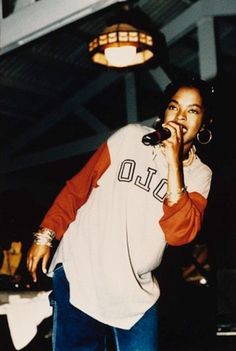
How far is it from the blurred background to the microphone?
0.70m

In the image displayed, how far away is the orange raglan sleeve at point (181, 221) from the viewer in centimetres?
167

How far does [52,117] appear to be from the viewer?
29.3 feet

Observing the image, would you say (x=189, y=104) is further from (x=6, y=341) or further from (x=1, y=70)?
(x=1, y=70)

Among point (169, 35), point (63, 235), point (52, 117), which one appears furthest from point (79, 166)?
point (63, 235)

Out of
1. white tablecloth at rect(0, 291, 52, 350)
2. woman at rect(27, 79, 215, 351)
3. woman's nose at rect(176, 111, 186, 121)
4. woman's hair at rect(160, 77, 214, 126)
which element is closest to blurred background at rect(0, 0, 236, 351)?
woman's hair at rect(160, 77, 214, 126)

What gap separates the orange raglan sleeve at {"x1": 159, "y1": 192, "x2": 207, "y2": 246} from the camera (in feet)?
5.48

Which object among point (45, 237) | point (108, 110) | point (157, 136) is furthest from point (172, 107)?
point (108, 110)

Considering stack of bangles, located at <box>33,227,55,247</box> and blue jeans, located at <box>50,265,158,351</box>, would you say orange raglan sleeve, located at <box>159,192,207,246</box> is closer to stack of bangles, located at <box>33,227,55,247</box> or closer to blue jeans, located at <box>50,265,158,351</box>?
blue jeans, located at <box>50,265,158,351</box>

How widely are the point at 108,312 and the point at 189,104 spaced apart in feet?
2.57

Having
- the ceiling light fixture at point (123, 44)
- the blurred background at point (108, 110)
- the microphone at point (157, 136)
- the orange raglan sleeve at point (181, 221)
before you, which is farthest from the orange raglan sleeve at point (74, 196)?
the ceiling light fixture at point (123, 44)

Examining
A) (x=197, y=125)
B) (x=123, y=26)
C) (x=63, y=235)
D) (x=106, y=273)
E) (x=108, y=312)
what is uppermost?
(x=123, y=26)

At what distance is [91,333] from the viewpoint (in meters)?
1.76

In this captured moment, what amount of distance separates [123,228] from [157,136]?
1.08 feet

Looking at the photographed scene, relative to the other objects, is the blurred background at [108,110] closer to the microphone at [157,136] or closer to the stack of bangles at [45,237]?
the microphone at [157,136]
